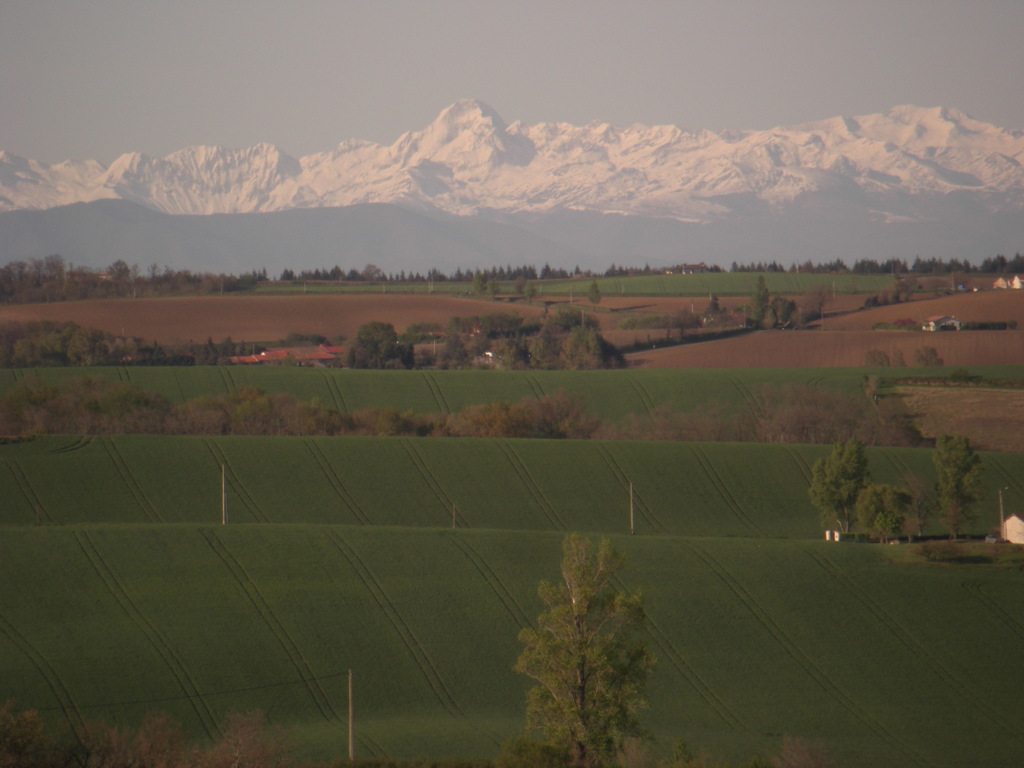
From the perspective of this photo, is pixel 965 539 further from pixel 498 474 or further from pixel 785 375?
pixel 785 375

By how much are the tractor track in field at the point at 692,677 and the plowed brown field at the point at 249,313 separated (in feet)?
224

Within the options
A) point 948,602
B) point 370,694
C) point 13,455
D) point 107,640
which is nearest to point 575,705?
point 370,694

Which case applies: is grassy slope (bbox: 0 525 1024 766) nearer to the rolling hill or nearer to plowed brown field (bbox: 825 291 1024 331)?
the rolling hill

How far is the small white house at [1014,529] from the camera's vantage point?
49688 mm

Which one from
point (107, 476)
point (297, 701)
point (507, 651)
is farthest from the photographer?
point (107, 476)

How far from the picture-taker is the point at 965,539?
5028 cm

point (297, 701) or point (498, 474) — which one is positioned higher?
point (498, 474)

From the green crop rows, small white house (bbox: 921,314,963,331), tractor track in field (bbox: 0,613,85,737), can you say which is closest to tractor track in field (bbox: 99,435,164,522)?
the green crop rows

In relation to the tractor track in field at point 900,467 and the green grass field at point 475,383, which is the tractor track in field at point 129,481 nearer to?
the green grass field at point 475,383

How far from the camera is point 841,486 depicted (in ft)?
173

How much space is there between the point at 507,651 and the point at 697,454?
23291mm

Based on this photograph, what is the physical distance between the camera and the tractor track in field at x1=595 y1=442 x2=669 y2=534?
52.3 m

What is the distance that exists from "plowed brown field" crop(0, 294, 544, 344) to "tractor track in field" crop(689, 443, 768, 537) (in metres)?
51.9

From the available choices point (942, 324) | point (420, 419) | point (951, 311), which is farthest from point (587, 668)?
point (951, 311)
